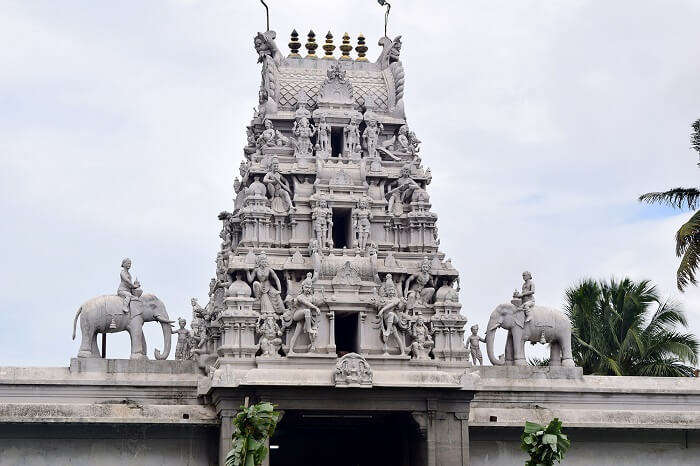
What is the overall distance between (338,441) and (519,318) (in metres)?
6.77

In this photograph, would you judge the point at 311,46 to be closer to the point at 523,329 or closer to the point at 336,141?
the point at 336,141

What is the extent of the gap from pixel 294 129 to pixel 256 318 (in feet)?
23.4

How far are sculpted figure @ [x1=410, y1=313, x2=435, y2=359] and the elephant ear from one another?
3.45 meters

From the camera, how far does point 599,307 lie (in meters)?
55.9

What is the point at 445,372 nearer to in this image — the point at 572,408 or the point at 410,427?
the point at 410,427

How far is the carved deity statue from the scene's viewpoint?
45.0m

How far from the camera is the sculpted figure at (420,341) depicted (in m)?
43.4

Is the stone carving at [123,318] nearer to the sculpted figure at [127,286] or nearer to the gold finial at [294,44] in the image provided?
the sculpted figure at [127,286]

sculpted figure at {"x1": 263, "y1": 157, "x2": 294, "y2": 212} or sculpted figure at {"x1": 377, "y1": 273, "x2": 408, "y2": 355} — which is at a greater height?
sculpted figure at {"x1": 263, "y1": 157, "x2": 294, "y2": 212}

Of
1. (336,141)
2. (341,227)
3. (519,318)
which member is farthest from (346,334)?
(336,141)

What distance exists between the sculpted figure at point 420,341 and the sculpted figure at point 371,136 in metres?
6.17

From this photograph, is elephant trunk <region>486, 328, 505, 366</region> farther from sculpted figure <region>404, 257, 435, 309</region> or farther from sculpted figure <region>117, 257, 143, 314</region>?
sculpted figure <region>117, 257, 143, 314</region>

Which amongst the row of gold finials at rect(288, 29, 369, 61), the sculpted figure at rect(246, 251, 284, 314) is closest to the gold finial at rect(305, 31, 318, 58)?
the row of gold finials at rect(288, 29, 369, 61)

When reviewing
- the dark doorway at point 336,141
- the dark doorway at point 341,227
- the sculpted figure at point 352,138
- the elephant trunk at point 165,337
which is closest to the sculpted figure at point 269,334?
the elephant trunk at point 165,337
